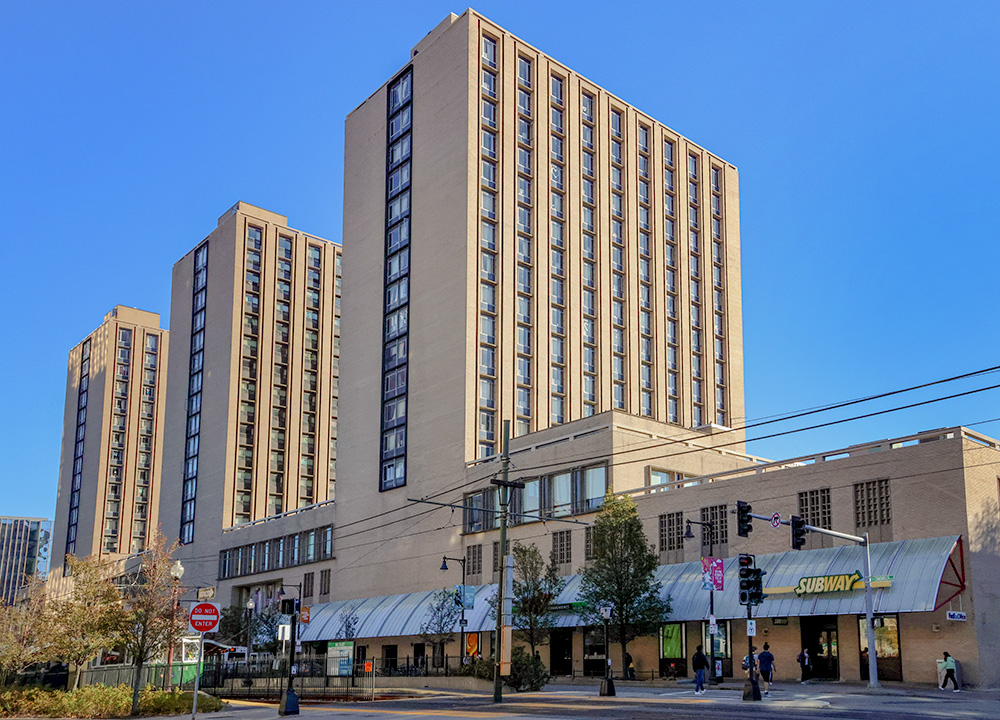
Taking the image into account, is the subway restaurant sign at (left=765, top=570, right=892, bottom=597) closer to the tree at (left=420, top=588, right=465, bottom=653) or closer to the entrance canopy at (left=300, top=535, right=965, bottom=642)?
the entrance canopy at (left=300, top=535, right=965, bottom=642)

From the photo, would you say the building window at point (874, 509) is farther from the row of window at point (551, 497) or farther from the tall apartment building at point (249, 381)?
the tall apartment building at point (249, 381)

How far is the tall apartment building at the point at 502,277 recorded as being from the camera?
8438cm

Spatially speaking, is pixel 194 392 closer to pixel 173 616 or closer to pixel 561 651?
pixel 561 651

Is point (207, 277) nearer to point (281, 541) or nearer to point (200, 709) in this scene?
point (281, 541)

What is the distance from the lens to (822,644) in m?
50.3

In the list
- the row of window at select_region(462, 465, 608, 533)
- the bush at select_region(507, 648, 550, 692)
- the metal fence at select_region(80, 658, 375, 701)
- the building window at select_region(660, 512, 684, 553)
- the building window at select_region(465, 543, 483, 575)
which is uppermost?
the row of window at select_region(462, 465, 608, 533)

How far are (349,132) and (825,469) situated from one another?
6946cm

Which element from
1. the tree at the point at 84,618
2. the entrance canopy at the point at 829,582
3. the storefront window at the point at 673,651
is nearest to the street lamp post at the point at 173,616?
the tree at the point at 84,618

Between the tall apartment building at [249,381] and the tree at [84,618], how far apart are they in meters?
70.0

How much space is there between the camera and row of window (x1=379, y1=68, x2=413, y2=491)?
8950cm

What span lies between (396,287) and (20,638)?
4791 cm

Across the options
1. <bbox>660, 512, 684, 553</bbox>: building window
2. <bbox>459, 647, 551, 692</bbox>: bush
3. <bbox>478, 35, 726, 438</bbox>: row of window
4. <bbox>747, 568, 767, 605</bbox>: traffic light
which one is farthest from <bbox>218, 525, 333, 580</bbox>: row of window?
<bbox>747, 568, 767, 605</bbox>: traffic light

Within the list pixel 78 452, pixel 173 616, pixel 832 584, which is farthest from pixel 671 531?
pixel 78 452

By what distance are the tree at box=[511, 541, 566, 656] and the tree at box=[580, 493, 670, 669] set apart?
3.90m
